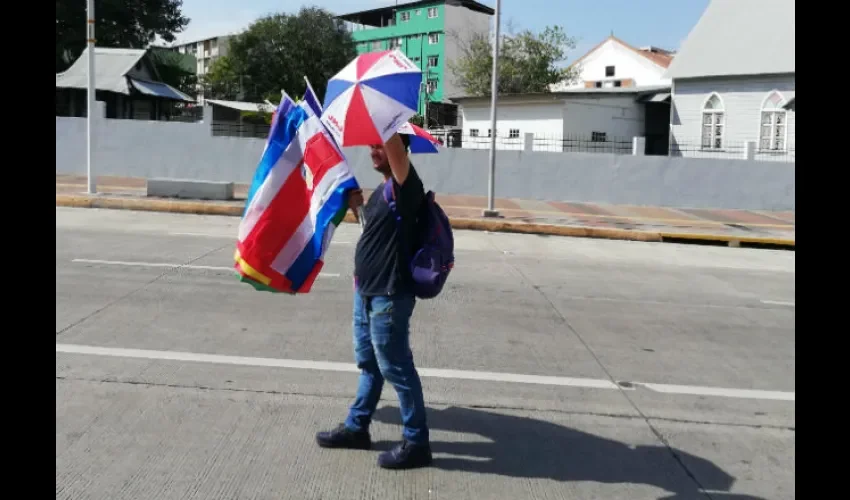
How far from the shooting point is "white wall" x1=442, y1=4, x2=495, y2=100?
6360 cm

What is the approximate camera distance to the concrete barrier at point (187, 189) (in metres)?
18.2

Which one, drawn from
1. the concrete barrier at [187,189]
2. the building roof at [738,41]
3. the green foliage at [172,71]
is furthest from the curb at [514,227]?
the green foliage at [172,71]

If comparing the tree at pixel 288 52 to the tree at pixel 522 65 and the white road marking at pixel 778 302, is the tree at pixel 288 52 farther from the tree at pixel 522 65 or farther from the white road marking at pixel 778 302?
the white road marking at pixel 778 302

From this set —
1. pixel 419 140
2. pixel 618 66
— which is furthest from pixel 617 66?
pixel 419 140

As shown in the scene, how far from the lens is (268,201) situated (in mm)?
4000

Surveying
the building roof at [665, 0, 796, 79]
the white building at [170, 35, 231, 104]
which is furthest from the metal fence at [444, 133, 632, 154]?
the white building at [170, 35, 231, 104]

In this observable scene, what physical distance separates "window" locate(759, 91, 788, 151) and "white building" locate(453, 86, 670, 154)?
16.5ft

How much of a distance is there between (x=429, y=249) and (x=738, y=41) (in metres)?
33.9

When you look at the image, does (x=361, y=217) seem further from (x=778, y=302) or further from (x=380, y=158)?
(x=778, y=302)

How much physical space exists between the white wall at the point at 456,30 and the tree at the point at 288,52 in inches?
413

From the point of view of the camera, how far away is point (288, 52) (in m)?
53.1

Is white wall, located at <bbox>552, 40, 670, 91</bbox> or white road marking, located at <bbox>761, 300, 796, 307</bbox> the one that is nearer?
white road marking, located at <bbox>761, 300, 796, 307</bbox>

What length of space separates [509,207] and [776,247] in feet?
21.7

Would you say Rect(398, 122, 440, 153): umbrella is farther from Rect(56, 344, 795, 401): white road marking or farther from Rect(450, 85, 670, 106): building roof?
Rect(450, 85, 670, 106): building roof
